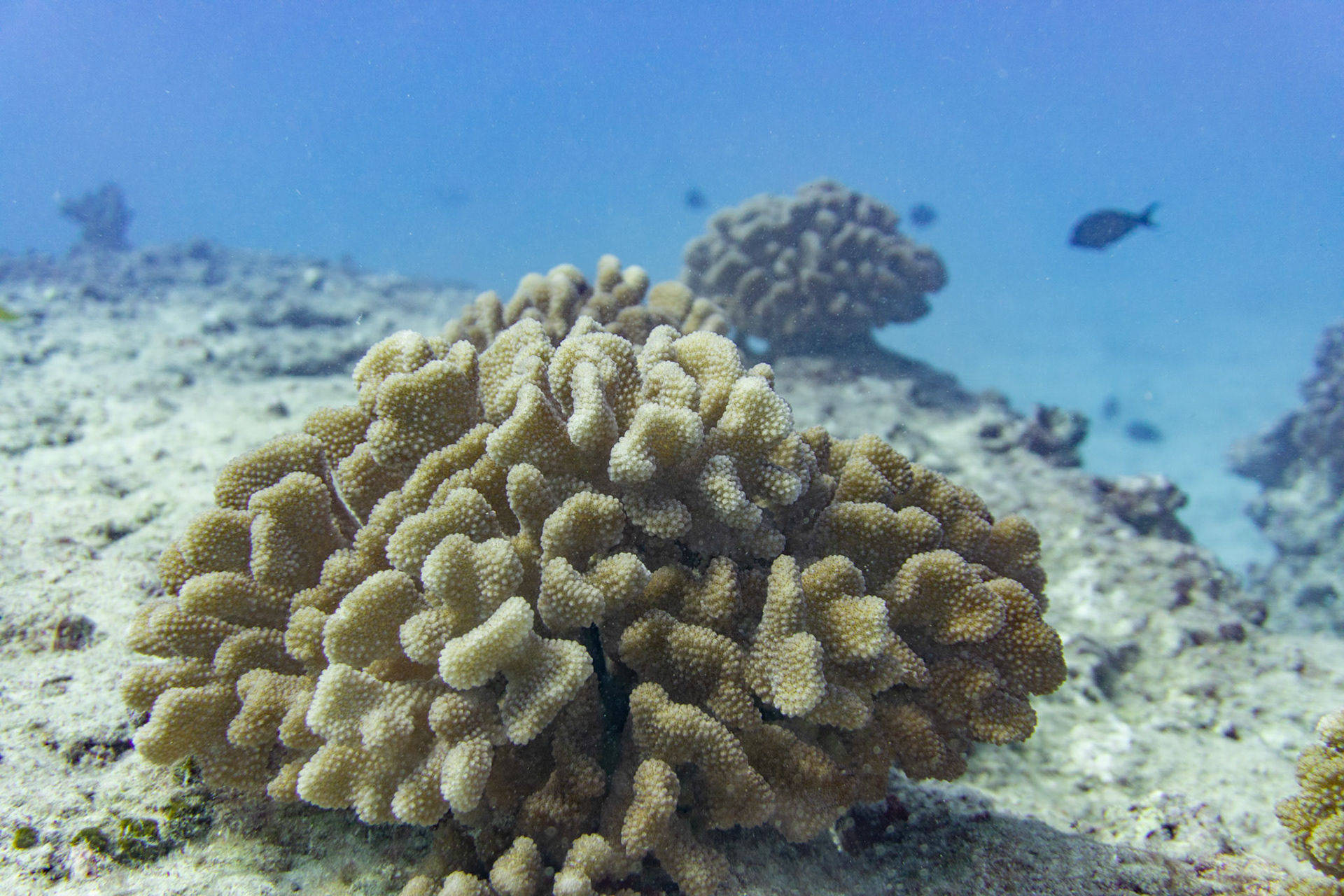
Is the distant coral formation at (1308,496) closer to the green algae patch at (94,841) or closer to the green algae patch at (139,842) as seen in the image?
the green algae patch at (139,842)

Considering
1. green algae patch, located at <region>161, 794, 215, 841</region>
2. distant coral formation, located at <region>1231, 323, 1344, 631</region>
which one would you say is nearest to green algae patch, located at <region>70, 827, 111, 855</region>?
green algae patch, located at <region>161, 794, 215, 841</region>

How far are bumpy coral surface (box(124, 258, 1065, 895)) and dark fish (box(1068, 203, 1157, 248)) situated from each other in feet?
33.3

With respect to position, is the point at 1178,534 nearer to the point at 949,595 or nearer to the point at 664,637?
the point at 949,595

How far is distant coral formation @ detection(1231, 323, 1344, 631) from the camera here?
10.1 m

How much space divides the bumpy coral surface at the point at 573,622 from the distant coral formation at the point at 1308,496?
11.2 m

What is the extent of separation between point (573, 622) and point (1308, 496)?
49.7 ft

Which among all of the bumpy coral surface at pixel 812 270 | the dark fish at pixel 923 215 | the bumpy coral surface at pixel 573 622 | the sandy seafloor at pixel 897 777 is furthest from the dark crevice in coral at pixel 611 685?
the dark fish at pixel 923 215

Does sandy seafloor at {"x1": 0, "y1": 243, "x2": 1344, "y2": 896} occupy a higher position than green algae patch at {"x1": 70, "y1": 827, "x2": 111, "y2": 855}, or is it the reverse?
sandy seafloor at {"x1": 0, "y1": 243, "x2": 1344, "y2": 896}

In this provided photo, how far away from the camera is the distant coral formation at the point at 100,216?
2166cm

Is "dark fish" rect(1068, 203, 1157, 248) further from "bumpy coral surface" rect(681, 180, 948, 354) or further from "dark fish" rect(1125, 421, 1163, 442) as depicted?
"dark fish" rect(1125, 421, 1163, 442)

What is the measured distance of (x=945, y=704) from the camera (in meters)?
2.43

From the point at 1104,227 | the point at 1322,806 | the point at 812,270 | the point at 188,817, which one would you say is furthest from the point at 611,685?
the point at 1104,227

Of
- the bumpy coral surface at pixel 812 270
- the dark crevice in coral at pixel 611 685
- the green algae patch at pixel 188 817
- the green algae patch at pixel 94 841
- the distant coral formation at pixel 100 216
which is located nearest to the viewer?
the green algae patch at pixel 94 841

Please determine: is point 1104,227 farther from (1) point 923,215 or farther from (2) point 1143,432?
(2) point 1143,432
